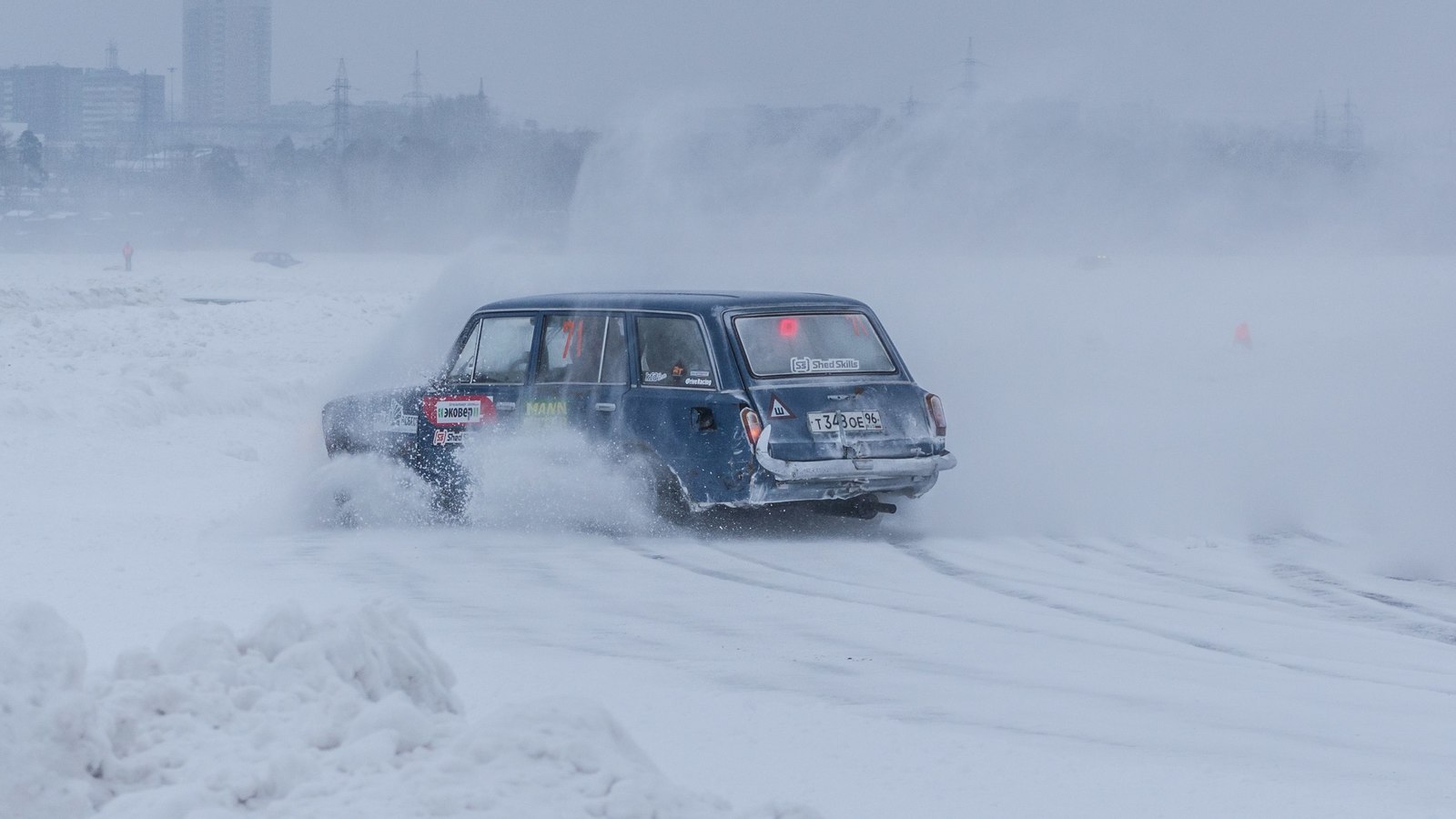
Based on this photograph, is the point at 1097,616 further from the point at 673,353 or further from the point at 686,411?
the point at 673,353

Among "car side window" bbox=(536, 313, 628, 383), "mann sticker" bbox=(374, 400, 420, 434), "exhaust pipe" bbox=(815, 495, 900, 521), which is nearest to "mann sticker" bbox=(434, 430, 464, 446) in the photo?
"mann sticker" bbox=(374, 400, 420, 434)

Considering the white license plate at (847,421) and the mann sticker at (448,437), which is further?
the mann sticker at (448,437)

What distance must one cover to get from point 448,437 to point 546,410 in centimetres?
70

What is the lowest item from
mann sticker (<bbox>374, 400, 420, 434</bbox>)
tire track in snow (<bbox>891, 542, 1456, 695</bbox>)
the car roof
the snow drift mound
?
tire track in snow (<bbox>891, 542, 1456, 695</bbox>)

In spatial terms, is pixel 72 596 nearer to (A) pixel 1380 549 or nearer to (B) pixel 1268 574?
(B) pixel 1268 574

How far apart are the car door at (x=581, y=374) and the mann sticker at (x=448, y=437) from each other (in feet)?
1.50

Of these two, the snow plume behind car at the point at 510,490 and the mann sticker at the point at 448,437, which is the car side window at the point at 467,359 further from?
the snow plume behind car at the point at 510,490

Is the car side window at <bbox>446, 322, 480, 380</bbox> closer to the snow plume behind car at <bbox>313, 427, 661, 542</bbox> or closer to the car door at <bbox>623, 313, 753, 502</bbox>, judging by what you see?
the snow plume behind car at <bbox>313, 427, 661, 542</bbox>

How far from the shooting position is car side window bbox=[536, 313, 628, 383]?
1048cm

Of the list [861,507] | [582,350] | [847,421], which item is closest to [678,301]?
[582,350]

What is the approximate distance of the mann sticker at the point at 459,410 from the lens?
35.2 feet

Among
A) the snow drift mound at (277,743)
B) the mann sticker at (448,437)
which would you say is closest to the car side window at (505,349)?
the mann sticker at (448,437)

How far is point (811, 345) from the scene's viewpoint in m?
10.3

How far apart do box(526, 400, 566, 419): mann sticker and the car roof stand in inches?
24.7
